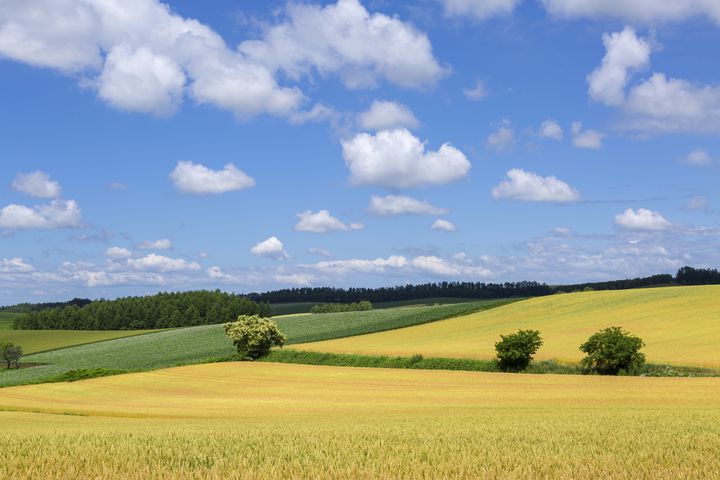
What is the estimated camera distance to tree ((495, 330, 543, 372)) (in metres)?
56.2

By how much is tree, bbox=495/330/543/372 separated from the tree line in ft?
439

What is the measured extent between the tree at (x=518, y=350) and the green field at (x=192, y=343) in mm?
40934

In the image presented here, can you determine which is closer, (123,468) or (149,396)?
(123,468)

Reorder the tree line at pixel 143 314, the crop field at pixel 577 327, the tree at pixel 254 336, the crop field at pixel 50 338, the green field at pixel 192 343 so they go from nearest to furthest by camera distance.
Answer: the crop field at pixel 577 327
the tree at pixel 254 336
the green field at pixel 192 343
the crop field at pixel 50 338
the tree line at pixel 143 314

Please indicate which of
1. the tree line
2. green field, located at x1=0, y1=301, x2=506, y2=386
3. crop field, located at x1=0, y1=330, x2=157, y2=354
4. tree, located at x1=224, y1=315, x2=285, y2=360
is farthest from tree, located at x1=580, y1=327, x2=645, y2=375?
the tree line

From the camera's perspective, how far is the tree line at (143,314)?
179 m

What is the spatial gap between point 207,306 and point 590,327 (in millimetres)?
136542

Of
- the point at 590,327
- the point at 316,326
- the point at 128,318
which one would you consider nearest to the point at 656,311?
the point at 590,327

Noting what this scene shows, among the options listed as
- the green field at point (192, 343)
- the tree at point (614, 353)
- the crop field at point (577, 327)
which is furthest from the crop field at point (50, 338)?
the tree at point (614, 353)

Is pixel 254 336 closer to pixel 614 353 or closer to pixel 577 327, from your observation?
pixel 577 327

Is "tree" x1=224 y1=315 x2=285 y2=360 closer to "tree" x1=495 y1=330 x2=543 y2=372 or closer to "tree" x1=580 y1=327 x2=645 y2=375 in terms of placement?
"tree" x1=495 y1=330 x2=543 y2=372

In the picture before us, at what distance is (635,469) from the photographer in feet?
33.3

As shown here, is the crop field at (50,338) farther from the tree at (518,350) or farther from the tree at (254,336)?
the tree at (518,350)

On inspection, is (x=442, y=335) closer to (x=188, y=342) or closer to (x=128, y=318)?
(x=188, y=342)
